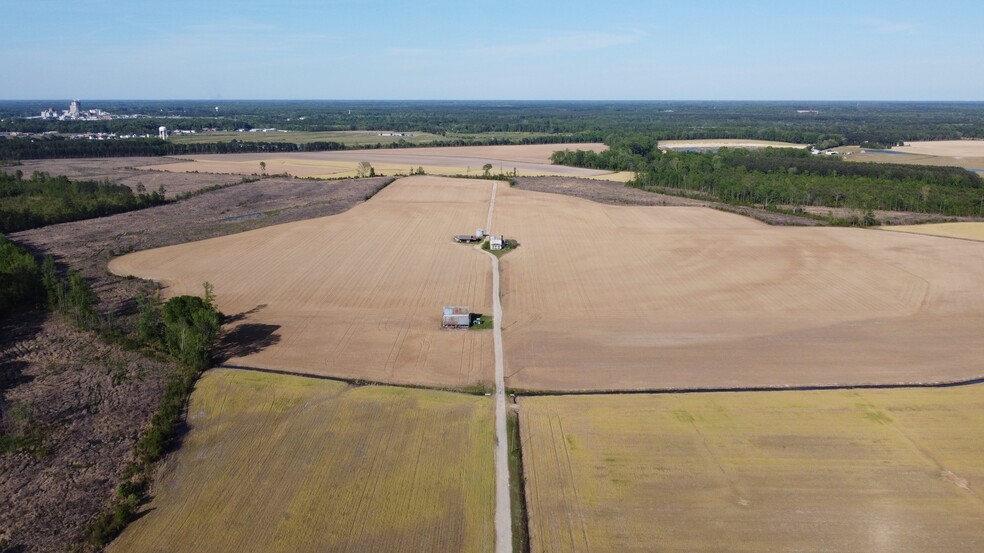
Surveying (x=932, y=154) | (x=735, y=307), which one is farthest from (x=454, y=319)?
(x=932, y=154)

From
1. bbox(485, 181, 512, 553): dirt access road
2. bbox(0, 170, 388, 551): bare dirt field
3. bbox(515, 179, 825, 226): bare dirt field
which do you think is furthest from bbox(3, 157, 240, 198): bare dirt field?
bbox(485, 181, 512, 553): dirt access road

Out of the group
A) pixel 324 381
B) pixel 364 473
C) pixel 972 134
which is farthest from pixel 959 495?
pixel 972 134

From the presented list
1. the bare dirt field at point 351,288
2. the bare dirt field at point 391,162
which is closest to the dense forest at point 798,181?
the bare dirt field at point 391,162

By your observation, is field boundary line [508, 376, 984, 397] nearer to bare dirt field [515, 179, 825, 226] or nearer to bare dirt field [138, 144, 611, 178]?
bare dirt field [515, 179, 825, 226]

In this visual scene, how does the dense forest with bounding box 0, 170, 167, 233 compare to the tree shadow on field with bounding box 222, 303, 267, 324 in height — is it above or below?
above

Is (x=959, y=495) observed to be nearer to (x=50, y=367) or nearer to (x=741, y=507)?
(x=741, y=507)

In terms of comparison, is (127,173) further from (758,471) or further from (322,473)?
(758,471)
